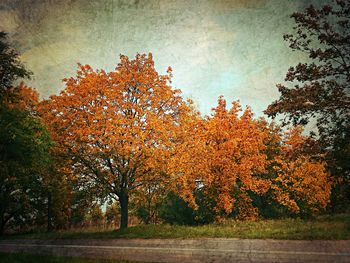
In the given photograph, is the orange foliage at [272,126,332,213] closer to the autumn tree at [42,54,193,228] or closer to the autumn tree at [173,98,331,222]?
the autumn tree at [173,98,331,222]

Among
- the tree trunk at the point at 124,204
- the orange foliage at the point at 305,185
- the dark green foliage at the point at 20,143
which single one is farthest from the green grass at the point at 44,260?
the orange foliage at the point at 305,185

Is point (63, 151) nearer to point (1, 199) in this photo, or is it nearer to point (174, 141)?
point (174, 141)

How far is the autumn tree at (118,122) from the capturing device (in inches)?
623

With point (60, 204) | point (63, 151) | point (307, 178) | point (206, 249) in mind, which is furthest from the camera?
point (60, 204)

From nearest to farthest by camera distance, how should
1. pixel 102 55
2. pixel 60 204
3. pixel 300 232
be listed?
pixel 300 232 → pixel 102 55 → pixel 60 204

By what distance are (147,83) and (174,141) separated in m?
4.18

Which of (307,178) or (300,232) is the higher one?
(307,178)

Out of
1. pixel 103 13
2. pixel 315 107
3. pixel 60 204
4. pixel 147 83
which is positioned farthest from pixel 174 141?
pixel 60 204

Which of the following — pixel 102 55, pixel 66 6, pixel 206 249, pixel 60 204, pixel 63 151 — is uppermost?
pixel 66 6

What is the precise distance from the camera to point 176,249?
11539 mm

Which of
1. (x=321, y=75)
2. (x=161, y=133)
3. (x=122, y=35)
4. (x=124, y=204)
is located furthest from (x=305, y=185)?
(x=122, y=35)

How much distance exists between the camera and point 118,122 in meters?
15.6

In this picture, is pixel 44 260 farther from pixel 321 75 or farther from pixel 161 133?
pixel 321 75

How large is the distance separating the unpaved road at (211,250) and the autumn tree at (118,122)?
4395 millimetres
